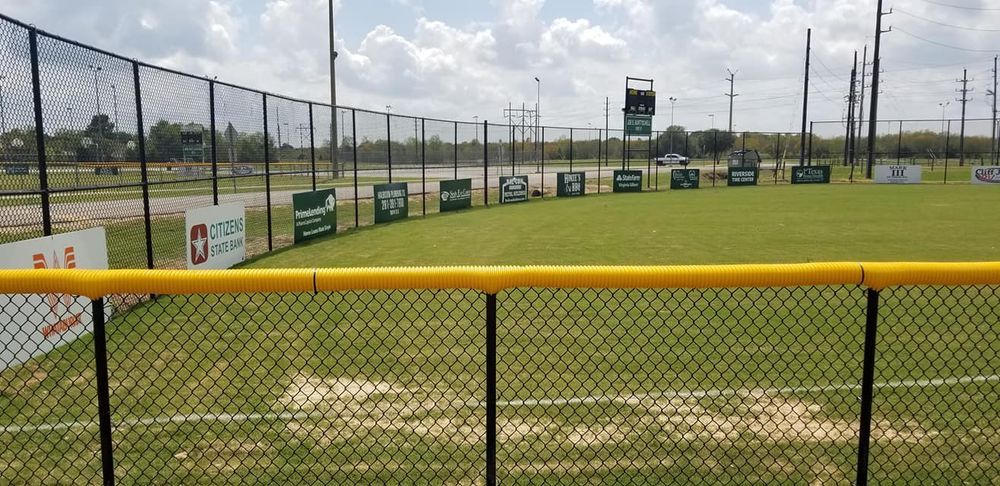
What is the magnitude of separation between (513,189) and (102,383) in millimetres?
24870

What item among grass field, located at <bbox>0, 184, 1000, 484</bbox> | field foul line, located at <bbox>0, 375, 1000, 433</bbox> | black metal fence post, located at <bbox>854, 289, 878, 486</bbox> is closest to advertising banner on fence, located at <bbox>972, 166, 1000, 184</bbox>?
grass field, located at <bbox>0, 184, 1000, 484</bbox>

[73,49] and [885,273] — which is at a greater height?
[73,49]

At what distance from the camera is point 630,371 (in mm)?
5781

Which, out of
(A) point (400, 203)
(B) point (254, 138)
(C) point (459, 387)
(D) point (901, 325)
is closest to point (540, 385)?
(C) point (459, 387)

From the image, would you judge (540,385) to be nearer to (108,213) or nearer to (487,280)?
(487,280)

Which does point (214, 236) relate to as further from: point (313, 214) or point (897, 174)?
point (897, 174)

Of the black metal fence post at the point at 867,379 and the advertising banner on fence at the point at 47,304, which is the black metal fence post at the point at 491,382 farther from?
the advertising banner on fence at the point at 47,304

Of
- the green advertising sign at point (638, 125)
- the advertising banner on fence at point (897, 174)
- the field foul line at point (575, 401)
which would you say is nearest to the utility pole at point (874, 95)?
the advertising banner on fence at point (897, 174)

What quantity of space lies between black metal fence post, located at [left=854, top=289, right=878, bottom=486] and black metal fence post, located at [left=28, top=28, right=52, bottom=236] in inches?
273

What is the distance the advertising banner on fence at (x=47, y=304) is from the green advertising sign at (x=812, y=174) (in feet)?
126

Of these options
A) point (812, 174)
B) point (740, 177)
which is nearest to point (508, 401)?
point (740, 177)

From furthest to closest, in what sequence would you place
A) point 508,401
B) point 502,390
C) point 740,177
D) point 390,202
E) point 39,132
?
point 740,177 → point 390,202 → point 39,132 → point 502,390 → point 508,401

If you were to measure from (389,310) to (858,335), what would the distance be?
16.1 ft

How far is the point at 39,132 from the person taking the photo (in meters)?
6.72
